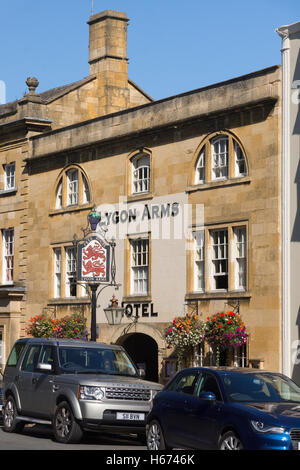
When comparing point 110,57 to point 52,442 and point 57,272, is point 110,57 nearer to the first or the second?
point 57,272

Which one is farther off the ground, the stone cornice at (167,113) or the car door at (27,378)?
the stone cornice at (167,113)

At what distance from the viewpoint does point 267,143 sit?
86.5 ft

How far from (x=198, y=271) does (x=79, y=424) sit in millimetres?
11012

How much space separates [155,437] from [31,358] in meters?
5.25

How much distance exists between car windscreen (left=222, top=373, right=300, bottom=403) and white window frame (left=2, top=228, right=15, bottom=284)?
22.9 meters

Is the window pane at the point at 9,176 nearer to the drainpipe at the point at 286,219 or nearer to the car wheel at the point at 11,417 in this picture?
the drainpipe at the point at 286,219

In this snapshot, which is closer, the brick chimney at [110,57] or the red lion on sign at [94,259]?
the red lion on sign at [94,259]

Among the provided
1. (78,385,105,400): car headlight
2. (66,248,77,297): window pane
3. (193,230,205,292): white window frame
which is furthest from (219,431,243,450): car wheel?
(66,248,77,297): window pane

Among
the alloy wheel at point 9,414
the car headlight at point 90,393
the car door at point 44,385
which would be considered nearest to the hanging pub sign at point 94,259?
the alloy wheel at point 9,414

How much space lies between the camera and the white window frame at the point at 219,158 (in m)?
28.0

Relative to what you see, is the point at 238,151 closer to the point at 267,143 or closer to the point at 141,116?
the point at 267,143

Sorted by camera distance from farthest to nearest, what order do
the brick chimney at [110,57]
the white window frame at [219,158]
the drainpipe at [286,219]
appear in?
the brick chimney at [110,57]
the white window frame at [219,158]
the drainpipe at [286,219]
